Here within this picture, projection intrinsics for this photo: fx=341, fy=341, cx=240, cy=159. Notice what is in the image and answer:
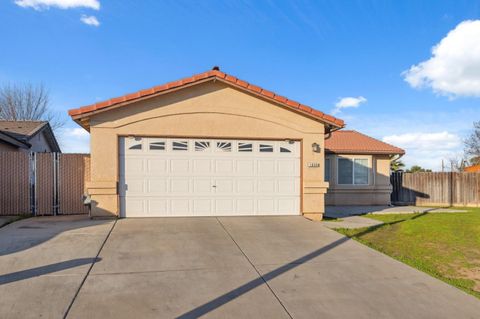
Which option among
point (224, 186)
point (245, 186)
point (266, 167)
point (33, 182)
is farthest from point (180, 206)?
point (33, 182)

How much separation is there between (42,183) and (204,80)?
6.15 meters

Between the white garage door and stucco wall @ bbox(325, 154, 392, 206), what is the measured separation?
5.56 m

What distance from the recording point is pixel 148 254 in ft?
20.8

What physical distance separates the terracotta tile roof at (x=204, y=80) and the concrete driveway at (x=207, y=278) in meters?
3.45

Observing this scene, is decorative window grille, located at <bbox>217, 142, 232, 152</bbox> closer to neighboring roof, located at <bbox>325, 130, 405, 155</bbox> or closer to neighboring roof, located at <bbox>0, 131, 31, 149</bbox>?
neighboring roof, located at <bbox>325, 130, 405, 155</bbox>

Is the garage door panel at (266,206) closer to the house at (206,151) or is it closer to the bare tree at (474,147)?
the house at (206,151)

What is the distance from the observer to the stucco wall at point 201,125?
9836 mm

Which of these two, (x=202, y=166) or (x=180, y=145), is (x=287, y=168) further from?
(x=180, y=145)

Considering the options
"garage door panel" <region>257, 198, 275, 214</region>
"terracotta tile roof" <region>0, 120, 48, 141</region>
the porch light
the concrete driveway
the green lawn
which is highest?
"terracotta tile roof" <region>0, 120, 48, 141</region>

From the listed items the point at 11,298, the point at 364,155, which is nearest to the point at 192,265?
the point at 11,298

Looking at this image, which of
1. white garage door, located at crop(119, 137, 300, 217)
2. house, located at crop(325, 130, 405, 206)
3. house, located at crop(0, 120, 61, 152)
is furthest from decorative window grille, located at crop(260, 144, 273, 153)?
house, located at crop(0, 120, 61, 152)

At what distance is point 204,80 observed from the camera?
10281 mm

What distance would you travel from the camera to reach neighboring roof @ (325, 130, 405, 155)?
52.3ft

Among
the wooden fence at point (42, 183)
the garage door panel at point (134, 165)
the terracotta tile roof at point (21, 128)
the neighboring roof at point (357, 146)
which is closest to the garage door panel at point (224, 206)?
the garage door panel at point (134, 165)
